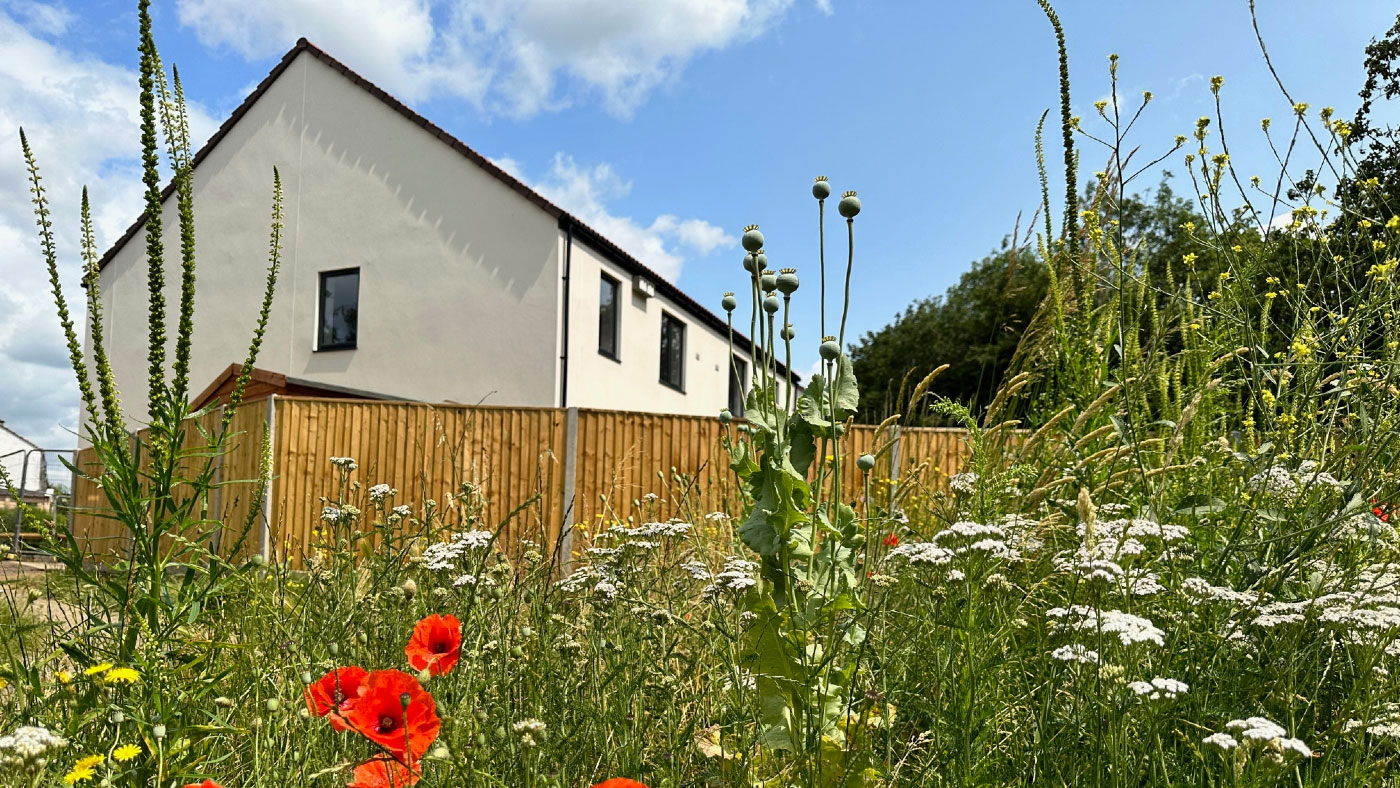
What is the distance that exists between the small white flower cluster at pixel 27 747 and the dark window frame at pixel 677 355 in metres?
16.2

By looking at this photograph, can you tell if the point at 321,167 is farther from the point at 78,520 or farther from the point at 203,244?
the point at 78,520

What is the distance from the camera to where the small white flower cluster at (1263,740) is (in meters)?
1.23

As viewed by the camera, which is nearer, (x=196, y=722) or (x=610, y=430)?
(x=196, y=722)

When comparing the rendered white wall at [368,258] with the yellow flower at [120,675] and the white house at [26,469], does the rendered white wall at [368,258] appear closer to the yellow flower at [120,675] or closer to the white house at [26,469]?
the white house at [26,469]

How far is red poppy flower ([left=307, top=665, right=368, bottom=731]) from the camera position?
4.93ft

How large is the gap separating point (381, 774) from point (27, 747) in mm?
487

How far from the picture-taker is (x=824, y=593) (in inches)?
69.3

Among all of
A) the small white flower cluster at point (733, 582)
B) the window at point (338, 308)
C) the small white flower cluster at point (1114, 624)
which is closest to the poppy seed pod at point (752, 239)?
the small white flower cluster at point (733, 582)

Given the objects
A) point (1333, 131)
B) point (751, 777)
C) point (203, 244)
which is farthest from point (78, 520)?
point (1333, 131)

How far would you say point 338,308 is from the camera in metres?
14.7

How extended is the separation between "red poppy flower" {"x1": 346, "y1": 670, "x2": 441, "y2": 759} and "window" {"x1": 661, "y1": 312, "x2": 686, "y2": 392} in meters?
16.4

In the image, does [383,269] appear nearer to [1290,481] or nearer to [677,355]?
[677,355]

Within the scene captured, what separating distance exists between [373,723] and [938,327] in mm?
28988

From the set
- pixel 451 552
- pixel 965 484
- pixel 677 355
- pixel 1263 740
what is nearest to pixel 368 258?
pixel 677 355
